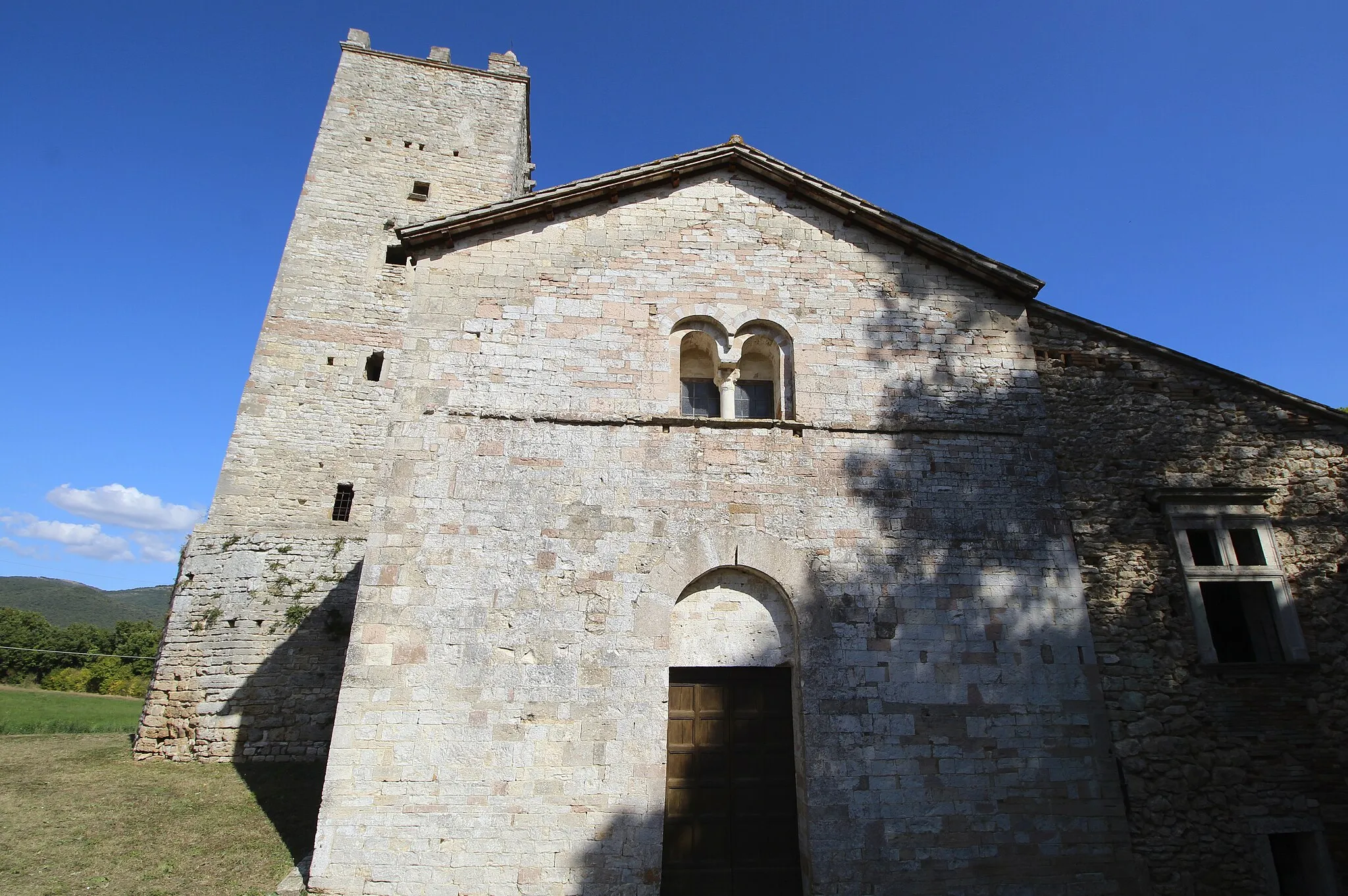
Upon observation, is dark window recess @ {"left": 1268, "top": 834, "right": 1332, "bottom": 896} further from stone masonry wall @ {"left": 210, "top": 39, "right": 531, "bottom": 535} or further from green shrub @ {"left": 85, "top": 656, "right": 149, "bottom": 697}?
green shrub @ {"left": 85, "top": 656, "right": 149, "bottom": 697}

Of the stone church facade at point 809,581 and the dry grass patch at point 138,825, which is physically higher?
the stone church facade at point 809,581

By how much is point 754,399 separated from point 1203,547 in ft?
19.8

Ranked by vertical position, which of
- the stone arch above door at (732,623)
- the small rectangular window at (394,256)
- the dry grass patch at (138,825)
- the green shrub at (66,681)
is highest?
the small rectangular window at (394,256)

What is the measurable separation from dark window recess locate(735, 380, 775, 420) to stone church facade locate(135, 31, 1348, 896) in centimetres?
15

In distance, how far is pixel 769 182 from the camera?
987 cm

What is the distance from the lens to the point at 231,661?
1298cm

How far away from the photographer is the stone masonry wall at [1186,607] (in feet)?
23.4

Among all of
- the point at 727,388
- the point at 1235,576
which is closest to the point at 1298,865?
the point at 1235,576

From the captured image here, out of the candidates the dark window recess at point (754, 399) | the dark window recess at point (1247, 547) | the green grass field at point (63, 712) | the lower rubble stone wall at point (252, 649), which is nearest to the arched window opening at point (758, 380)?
the dark window recess at point (754, 399)

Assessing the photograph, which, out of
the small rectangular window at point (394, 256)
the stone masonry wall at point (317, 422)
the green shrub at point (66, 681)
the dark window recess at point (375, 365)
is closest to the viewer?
the stone masonry wall at point (317, 422)

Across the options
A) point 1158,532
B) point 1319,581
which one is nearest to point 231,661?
point 1158,532

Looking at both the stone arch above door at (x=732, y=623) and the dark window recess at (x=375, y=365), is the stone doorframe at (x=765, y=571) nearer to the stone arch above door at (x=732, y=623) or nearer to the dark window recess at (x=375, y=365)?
the stone arch above door at (x=732, y=623)

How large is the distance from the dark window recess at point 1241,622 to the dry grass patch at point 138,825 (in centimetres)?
1154

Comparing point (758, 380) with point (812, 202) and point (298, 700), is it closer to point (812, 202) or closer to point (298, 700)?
point (812, 202)
